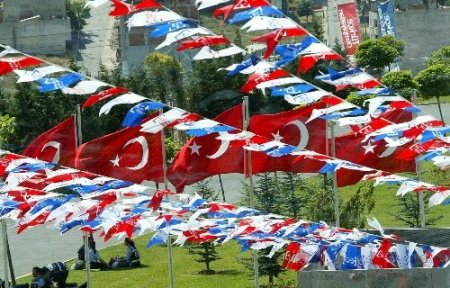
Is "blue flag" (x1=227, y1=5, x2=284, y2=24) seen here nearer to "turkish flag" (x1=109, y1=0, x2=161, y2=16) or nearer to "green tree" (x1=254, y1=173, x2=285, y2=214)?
Result: "turkish flag" (x1=109, y1=0, x2=161, y2=16)

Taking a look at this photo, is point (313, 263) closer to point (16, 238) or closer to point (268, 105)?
point (16, 238)

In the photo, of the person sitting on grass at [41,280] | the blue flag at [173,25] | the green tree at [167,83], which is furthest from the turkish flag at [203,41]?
the green tree at [167,83]

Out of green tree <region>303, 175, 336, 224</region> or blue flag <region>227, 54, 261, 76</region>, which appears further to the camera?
green tree <region>303, 175, 336, 224</region>

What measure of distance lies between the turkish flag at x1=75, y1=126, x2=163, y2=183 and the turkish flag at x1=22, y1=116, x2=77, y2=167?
14.4 inches

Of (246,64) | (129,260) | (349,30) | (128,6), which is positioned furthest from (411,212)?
(349,30)

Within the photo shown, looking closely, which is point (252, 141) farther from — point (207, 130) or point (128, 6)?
point (128, 6)

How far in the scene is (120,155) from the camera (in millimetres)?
22734

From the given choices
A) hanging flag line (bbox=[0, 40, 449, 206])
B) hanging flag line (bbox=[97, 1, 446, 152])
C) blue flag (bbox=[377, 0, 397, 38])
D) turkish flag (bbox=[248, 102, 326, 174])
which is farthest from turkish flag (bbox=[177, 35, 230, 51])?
blue flag (bbox=[377, 0, 397, 38])

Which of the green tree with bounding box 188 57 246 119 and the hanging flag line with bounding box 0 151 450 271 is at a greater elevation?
the hanging flag line with bounding box 0 151 450 271

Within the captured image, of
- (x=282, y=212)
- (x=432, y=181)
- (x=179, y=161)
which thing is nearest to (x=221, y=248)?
(x=282, y=212)

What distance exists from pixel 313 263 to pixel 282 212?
35.9ft

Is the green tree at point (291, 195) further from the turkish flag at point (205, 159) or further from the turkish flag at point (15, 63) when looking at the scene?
the turkish flag at point (15, 63)

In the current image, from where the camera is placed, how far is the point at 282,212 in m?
30.1

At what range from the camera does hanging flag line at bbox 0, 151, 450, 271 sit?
19.0 meters
